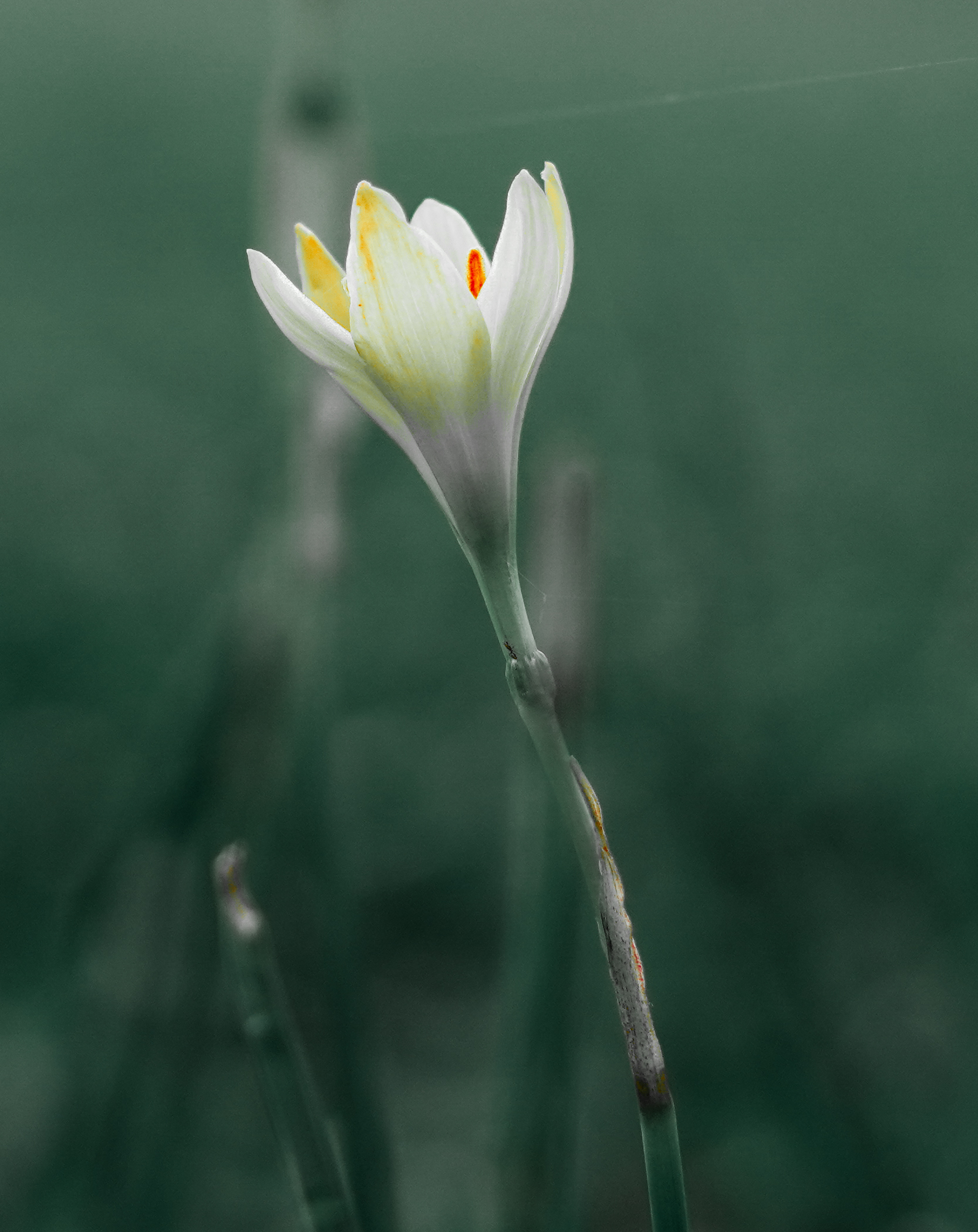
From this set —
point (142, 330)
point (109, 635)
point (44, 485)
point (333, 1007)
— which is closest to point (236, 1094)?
point (333, 1007)

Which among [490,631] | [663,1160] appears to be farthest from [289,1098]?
[490,631]

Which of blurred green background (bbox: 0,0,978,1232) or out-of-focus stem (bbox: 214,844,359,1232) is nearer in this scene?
out-of-focus stem (bbox: 214,844,359,1232)

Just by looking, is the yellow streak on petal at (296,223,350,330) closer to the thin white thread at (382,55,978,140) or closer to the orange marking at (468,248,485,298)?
the orange marking at (468,248,485,298)

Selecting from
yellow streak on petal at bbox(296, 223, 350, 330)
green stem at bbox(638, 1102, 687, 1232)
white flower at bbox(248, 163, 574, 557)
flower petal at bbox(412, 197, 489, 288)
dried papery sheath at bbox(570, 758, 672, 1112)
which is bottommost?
green stem at bbox(638, 1102, 687, 1232)

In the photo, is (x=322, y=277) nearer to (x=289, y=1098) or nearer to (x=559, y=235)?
(x=559, y=235)

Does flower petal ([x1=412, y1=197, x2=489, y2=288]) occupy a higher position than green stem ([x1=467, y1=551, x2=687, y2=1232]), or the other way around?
flower petal ([x1=412, y1=197, x2=489, y2=288])

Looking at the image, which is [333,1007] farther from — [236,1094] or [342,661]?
[342,661]

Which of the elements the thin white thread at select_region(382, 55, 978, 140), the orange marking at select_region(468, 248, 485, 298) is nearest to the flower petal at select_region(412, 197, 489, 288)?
the orange marking at select_region(468, 248, 485, 298)
